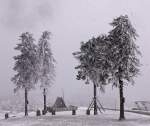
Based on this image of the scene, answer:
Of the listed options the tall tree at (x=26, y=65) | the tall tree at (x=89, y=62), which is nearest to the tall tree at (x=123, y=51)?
the tall tree at (x=89, y=62)

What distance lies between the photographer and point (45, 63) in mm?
60750

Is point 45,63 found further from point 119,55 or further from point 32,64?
point 119,55

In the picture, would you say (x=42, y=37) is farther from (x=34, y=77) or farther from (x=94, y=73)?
(x=94, y=73)

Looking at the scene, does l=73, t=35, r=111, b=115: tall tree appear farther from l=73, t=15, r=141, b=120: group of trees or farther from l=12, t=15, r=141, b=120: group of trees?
l=73, t=15, r=141, b=120: group of trees

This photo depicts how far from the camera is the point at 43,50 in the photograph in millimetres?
61156

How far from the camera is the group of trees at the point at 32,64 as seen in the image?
58.7 metres

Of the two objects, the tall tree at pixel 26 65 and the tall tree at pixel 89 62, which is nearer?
the tall tree at pixel 89 62

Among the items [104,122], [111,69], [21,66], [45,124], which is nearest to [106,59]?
[111,69]

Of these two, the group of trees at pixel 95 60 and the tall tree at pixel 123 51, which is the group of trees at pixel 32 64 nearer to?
the group of trees at pixel 95 60

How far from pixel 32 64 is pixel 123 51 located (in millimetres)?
21997

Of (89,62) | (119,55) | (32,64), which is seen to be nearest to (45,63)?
(32,64)

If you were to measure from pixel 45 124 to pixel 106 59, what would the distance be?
10.5m

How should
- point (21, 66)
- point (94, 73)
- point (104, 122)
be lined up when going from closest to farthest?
point (104, 122), point (94, 73), point (21, 66)

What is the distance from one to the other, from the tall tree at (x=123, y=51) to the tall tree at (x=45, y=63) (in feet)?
67.3
